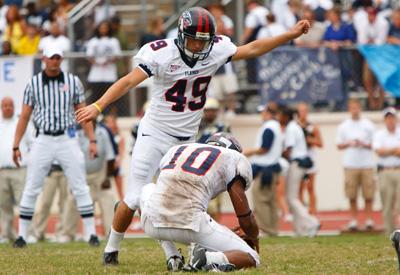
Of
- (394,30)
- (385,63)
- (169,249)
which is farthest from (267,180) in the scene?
(169,249)

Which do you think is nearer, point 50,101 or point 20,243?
point 20,243

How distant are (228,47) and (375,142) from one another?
22.4 ft

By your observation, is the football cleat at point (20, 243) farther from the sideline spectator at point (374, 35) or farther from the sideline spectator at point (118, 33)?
the sideline spectator at point (374, 35)

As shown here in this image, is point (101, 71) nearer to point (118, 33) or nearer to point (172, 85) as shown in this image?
point (118, 33)

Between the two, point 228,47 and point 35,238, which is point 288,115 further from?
point 228,47

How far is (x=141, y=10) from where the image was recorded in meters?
20.2

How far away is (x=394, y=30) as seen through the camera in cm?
→ 1814

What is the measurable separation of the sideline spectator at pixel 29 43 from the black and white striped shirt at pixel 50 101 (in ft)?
22.7

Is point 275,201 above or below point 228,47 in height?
below

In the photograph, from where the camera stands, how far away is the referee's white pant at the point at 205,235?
25.9 feet

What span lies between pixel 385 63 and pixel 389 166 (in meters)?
3.03

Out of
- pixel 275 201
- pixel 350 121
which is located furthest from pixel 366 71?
pixel 275 201

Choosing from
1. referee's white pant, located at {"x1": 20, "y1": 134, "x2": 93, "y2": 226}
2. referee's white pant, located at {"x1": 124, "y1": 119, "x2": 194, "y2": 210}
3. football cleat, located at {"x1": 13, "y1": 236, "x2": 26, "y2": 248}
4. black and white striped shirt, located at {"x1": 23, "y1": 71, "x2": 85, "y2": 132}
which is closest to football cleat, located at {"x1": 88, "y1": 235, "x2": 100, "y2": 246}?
referee's white pant, located at {"x1": 20, "y1": 134, "x2": 93, "y2": 226}

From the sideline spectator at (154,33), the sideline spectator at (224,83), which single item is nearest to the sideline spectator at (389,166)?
the sideline spectator at (224,83)
